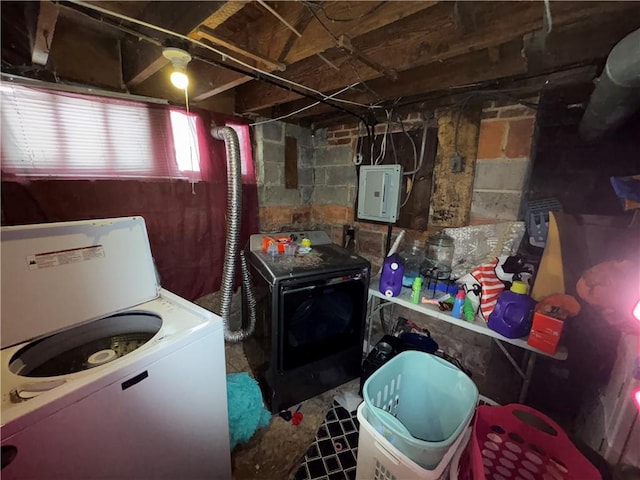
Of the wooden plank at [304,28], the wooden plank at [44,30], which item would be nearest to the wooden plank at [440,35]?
the wooden plank at [304,28]

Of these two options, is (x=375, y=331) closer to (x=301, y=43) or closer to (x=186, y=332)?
(x=186, y=332)

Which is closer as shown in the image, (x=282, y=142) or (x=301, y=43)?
(x=301, y=43)

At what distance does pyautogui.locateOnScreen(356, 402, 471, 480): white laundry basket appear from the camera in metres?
0.83

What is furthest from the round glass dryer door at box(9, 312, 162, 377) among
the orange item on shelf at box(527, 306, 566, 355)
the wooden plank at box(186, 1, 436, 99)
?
the orange item on shelf at box(527, 306, 566, 355)

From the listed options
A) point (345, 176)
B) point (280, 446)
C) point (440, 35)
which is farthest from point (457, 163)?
point (280, 446)

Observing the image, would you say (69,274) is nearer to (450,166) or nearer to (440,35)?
(440,35)

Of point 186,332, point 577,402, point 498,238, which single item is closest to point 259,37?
point 186,332

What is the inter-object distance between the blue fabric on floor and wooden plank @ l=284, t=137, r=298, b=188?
156cm

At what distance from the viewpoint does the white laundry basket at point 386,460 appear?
0.83 metres

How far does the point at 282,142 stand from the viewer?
2.28 m

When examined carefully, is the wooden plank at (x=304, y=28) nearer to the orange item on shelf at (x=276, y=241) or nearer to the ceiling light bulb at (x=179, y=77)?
the ceiling light bulb at (x=179, y=77)

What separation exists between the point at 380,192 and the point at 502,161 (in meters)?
0.79

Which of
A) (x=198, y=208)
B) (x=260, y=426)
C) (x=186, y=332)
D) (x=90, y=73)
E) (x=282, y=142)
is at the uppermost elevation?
(x=90, y=73)

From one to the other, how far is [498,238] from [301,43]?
155 centimetres
